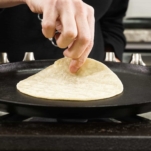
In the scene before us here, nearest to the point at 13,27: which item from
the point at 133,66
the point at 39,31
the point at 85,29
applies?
the point at 39,31

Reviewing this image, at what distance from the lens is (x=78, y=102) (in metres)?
0.72

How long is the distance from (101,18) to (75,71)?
89 cm

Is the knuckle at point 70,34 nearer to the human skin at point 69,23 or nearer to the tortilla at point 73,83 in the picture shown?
the human skin at point 69,23

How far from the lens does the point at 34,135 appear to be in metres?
0.59

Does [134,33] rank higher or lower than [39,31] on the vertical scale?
lower

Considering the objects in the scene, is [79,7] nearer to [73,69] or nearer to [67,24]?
[67,24]

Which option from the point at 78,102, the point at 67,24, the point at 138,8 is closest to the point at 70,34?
the point at 67,24

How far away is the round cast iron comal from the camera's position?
2.08 ft

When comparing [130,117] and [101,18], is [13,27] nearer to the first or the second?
[101,18]

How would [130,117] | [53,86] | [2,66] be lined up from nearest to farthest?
[130,117] < [53,86] < [2,66]

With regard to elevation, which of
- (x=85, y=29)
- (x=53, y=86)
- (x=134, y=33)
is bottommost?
(x=134, y=33)

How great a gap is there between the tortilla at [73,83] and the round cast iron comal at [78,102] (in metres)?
0.02

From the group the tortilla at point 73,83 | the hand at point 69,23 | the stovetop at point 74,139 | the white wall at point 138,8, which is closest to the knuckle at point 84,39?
the hand at point 69,23

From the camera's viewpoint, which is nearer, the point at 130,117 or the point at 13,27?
the point at 130,117
